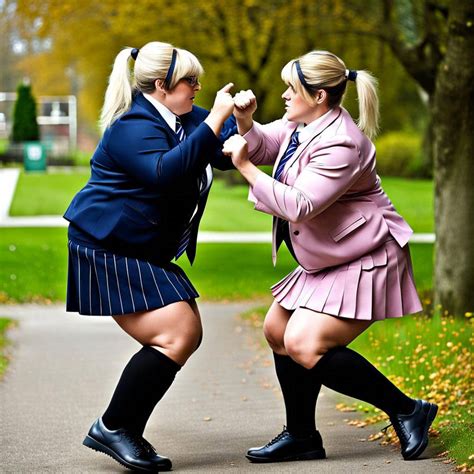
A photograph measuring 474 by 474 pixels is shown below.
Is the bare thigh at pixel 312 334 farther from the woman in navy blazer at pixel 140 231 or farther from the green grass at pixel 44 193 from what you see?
the green grass at pixel 44 193

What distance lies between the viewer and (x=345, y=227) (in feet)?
15.2

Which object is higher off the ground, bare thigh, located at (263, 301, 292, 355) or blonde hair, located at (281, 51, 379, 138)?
blonde hair, located at (281, 51, 379, 138)

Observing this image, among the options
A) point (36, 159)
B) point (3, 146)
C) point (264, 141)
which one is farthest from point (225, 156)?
point (3, 146)

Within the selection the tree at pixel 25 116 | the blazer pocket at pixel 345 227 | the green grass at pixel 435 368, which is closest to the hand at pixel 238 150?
the blazer pocket at pixel 345 227

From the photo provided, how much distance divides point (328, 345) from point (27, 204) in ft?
69.7

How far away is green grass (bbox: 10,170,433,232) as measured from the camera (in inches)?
911

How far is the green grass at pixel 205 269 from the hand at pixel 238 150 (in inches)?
300

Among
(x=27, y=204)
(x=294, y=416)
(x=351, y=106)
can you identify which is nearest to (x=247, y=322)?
(x=294, y=416)

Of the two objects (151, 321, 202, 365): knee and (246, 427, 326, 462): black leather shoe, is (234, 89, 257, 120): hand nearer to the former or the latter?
(151, 321, 202, 365): knee

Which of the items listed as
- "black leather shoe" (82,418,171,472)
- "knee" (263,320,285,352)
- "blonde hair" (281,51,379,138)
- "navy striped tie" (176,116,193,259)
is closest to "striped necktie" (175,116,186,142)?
"navy striped tie" (176,116,193,259)

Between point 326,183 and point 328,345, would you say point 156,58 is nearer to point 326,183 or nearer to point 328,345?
point 326,183

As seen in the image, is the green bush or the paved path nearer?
the paved path

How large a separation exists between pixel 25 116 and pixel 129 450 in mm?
37798

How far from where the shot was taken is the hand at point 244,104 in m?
4.80
